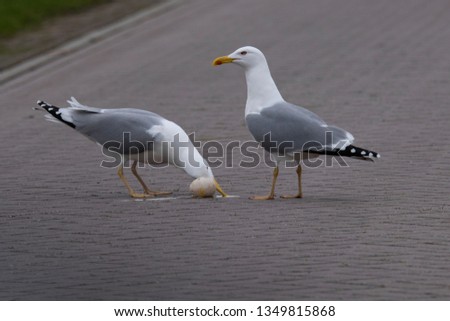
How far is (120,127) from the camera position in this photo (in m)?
9.44

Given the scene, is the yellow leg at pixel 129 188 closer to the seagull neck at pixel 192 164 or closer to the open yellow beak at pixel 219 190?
the seagull neck at pixel 192 164

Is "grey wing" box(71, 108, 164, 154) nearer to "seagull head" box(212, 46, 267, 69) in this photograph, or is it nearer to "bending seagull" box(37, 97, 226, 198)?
"bending seagull" box(37, 97, 226, 198)

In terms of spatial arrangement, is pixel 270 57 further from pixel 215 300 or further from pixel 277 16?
pixel 215 300

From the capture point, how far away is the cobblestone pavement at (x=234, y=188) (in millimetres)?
7105

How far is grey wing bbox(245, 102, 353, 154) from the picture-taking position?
9.05 metres

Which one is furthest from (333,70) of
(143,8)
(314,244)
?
(314,244)

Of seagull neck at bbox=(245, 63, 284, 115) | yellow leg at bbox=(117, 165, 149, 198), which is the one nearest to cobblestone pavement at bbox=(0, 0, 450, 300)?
yellow leg at bbox=(117, 165, 149, 198)

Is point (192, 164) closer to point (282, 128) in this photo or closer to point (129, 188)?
point (129, 188)

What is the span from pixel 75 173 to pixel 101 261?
3431 millimetres

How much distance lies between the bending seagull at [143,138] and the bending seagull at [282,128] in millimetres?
494

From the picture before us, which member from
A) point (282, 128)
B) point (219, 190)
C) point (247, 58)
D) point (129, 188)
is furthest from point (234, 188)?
point (247, 58)

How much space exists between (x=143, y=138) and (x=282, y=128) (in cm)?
109

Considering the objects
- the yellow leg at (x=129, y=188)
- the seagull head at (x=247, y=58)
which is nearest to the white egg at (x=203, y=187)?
the yellow leg at (x=129, y=188)

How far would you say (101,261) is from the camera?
299 inches
